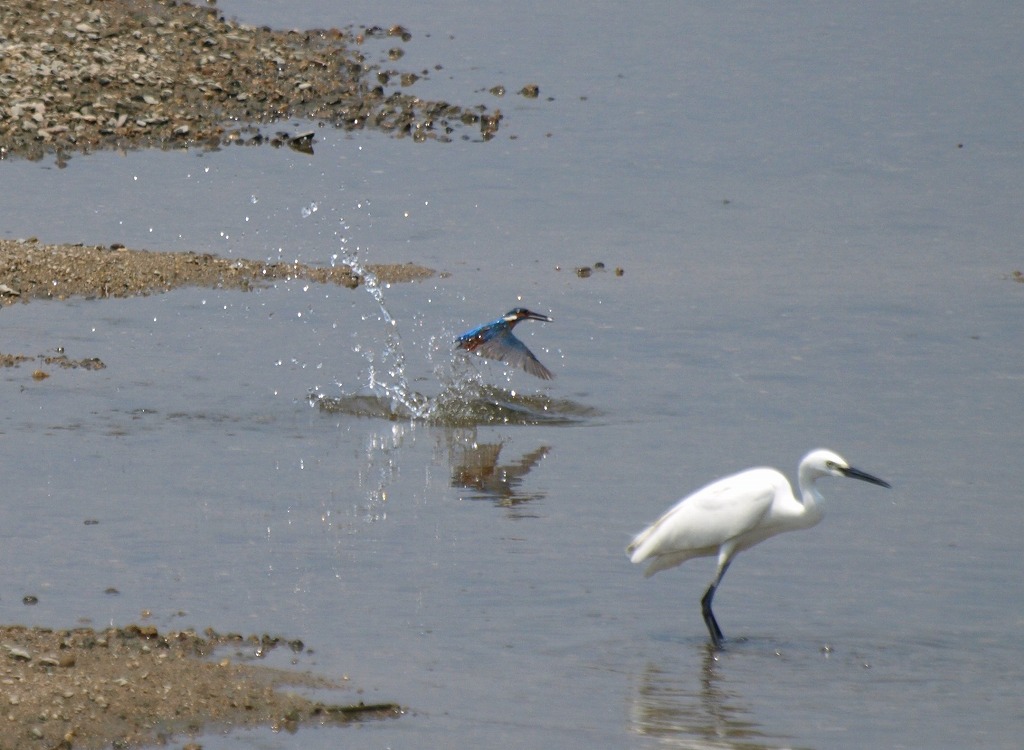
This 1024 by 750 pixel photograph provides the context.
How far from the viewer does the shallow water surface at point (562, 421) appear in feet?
28.5

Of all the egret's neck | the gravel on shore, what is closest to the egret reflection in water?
the egret's neck

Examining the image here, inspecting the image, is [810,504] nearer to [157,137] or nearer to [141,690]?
[141,690]

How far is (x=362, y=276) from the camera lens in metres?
18.5

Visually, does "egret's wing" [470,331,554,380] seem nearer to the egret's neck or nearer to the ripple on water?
the ripple on water

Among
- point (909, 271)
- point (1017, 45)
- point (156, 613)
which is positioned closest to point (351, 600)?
point (156, 613)

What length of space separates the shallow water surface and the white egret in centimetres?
37

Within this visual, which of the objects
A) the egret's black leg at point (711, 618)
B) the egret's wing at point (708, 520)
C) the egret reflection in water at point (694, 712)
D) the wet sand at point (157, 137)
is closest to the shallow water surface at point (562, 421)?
the egret reflection in water at point (694, 712)

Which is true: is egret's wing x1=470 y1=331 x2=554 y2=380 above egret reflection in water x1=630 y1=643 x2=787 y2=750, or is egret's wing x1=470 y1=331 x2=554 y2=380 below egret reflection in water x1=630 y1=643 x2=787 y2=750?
above

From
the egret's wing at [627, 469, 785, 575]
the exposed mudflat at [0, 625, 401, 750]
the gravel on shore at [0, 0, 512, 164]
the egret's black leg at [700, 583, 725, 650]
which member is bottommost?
the exposed mudflat at [0, 625, 401, 750]

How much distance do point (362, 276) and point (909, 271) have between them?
20.8 ft

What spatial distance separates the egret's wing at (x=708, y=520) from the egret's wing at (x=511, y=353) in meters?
5.07

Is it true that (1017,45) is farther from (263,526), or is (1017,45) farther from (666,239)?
(263,526)

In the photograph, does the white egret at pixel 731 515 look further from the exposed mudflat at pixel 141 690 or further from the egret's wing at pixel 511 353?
the egret's wing at pixel 511 353

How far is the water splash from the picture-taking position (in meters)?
14.3
